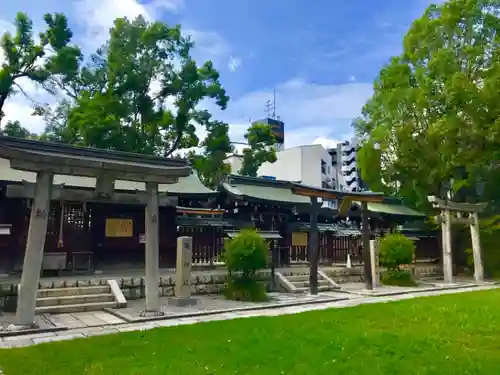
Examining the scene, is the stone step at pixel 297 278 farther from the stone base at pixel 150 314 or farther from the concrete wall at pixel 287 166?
the concrete wall at pixel 287 166

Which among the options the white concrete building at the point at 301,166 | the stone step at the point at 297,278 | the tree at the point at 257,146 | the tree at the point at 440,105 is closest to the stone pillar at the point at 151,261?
the stone step at the point at 297,278

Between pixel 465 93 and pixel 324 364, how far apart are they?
A: 55.3ft

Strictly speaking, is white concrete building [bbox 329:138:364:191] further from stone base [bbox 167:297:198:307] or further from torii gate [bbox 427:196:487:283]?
stone base [bbox 167:297:198:307]

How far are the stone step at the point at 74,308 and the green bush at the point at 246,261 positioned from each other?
351 cm

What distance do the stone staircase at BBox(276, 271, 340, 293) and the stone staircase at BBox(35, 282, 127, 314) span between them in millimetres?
5756

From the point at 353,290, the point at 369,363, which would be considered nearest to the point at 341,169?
the point at 353,290

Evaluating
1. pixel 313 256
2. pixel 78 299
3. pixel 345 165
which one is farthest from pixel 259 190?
pixel 345 165

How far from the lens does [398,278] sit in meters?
18.0

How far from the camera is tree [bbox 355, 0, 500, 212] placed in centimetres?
1950

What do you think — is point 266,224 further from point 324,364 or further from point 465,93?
point 324,364

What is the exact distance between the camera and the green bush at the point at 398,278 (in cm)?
1800

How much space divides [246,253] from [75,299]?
474 cm

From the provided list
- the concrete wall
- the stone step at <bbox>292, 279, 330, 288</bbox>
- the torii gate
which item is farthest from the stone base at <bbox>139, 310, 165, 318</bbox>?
the concrete wall

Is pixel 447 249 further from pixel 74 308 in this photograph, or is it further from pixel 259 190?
pixel 74 308
